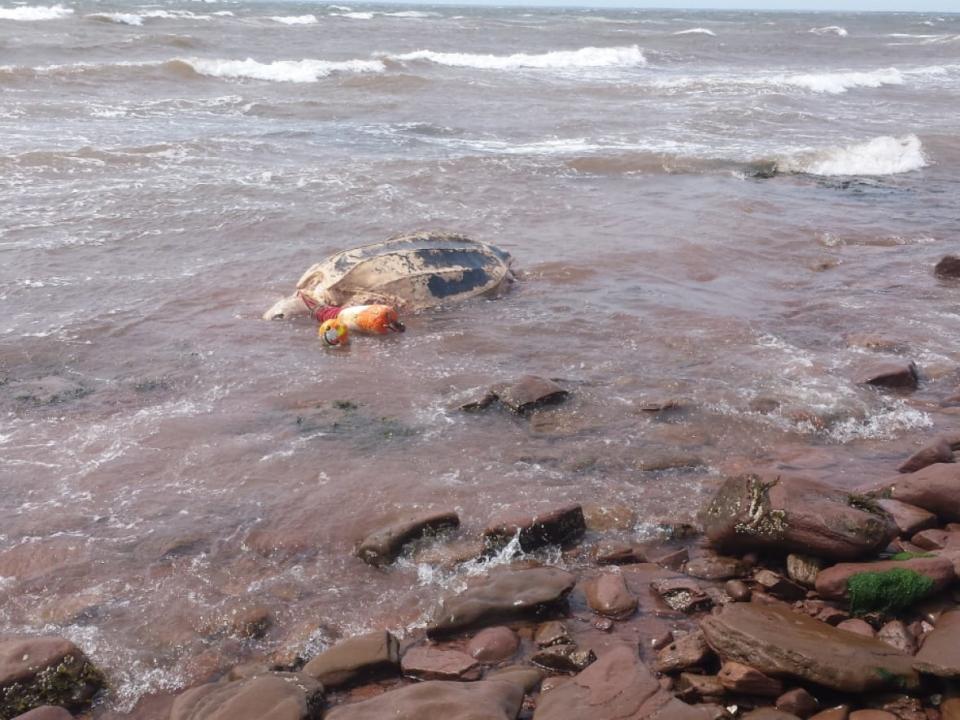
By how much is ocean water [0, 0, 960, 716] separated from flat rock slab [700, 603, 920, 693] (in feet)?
4.16

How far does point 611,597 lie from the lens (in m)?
4.28

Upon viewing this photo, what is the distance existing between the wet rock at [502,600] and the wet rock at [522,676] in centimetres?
32

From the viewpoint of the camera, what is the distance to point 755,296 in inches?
352

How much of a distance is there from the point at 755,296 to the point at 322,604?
20.1 feet

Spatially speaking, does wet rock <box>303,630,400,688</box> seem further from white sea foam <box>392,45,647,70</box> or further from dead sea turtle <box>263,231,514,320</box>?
white sea foam <box>392,45,647,70</box>

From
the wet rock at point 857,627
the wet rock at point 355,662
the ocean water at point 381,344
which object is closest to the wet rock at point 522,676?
the wet rock at point 355,662

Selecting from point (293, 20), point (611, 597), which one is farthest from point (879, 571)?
point (293, 20)

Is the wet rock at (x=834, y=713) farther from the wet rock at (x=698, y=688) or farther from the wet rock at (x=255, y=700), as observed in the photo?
the wet rock at (x=255, y=700)

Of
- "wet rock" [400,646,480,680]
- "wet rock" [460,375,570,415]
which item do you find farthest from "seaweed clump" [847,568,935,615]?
"wet rock" [460,375,570,415]

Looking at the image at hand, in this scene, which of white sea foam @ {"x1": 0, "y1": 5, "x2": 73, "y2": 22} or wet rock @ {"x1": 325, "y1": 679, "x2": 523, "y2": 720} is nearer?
wet rock @ {"x1": 325, "y1": 679, "x2": 523, "y2": 720}

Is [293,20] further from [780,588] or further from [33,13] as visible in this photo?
[780,588]

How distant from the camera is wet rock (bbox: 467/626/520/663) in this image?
3947 millimetres

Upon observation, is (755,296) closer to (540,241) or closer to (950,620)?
(540,241)

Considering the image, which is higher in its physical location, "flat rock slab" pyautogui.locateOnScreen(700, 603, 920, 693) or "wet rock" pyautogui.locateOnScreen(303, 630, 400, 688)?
"flat rock slab" pyautogui.locateOnScreen(700, 603, 920, 693)
